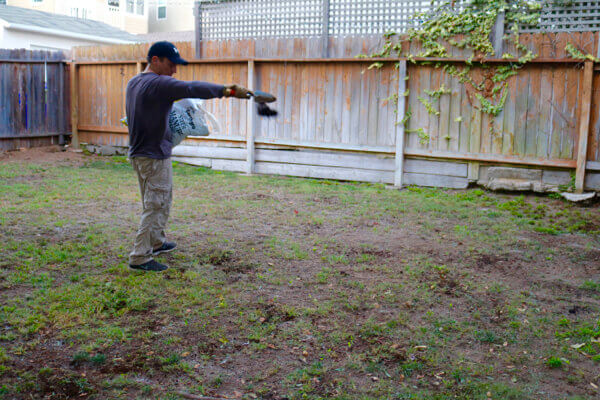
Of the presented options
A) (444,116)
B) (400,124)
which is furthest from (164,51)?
(444,116)

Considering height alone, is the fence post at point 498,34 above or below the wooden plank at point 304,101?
above

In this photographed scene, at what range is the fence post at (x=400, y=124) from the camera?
8555 millimetres

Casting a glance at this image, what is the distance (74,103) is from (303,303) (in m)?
9.78

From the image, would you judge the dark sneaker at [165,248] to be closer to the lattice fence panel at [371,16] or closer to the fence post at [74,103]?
the lattice fence panel at [371,16]

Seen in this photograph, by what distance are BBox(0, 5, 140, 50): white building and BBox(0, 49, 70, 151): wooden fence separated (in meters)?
4.61

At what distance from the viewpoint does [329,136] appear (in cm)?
924

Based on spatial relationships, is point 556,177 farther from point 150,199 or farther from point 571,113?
point 150,199

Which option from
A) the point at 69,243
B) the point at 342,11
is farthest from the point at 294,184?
the point at 69,243

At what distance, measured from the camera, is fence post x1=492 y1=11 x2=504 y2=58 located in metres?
7.91

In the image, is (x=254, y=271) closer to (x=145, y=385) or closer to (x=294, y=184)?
(x=145, y=385)

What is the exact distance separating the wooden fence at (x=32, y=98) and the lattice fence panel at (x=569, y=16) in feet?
31.4

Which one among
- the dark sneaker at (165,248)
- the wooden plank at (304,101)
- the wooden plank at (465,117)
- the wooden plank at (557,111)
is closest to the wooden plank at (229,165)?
the wooden plank at (304,101)

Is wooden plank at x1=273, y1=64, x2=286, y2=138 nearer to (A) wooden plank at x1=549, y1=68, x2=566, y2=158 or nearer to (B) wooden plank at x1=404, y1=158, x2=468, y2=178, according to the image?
(B) wooden plank at x1=404, y1=158, x2=468, y2=178

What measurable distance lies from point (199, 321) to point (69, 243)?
2.31 m
